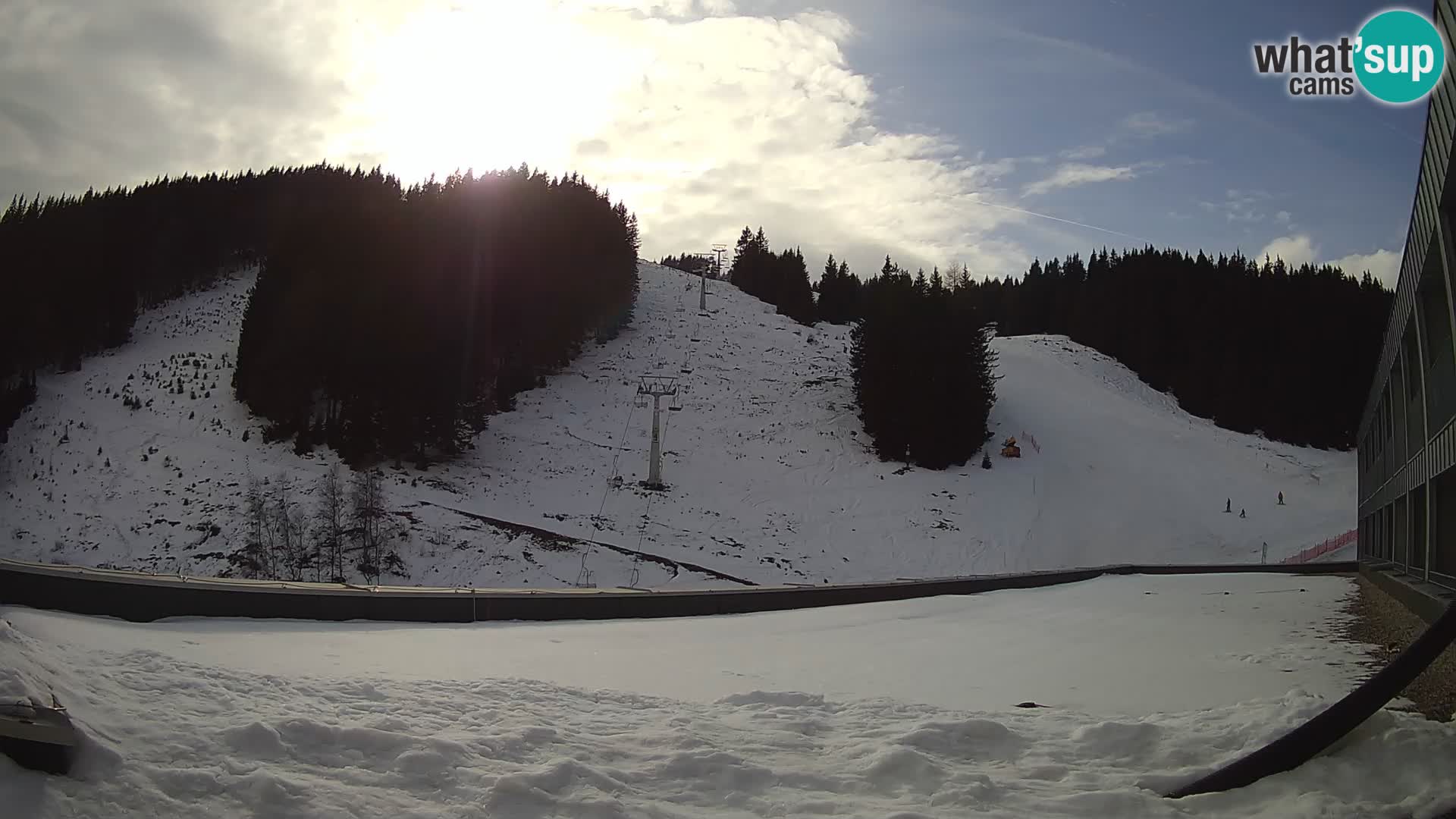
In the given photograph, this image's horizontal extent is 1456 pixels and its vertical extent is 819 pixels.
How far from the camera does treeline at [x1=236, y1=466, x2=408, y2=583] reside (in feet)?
78.1

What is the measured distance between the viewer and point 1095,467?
41312 millimetres

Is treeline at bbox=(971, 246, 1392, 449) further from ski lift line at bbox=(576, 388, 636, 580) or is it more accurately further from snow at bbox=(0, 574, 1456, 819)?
snow at bbox=(0, 574, 1456, 819)

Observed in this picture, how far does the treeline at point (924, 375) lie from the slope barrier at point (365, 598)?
74.1 feet

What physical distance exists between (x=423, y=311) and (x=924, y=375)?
21913mm

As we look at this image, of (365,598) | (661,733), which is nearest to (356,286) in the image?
(365,598)

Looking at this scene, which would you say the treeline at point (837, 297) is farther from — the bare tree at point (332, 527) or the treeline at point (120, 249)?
the bare tree at point (332, 527)

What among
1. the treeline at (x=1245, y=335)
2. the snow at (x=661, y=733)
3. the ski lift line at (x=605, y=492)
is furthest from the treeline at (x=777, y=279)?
the snow at (x=661, y=733)

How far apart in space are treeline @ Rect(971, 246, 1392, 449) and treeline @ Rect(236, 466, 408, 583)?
51.1 meters

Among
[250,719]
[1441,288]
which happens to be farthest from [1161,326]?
[250,719]

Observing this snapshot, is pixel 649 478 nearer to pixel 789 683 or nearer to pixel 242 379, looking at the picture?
pixel 242 379

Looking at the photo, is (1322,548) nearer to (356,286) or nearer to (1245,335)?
(1245,335)

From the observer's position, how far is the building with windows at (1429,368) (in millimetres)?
7176

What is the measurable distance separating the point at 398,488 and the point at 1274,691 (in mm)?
28063

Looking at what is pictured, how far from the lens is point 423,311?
36500mm
